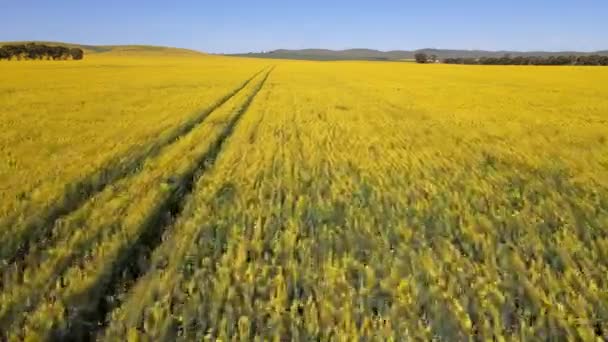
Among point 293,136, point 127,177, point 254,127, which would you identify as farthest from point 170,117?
point 127,177

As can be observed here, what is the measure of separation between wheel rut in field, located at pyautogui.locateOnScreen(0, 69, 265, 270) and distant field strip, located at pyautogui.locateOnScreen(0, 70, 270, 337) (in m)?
0.17

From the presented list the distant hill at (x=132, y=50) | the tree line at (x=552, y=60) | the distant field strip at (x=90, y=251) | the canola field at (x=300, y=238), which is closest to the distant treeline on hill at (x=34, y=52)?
the distant hill at (x=132, y=50)

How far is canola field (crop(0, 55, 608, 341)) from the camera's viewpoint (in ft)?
14.5

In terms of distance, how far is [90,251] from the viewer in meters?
5.83

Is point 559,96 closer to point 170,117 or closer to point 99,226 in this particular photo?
point 170,117

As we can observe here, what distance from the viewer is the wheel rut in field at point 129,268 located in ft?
14.0

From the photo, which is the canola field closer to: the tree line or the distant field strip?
the distant field strip

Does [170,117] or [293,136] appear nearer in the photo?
[293,136]

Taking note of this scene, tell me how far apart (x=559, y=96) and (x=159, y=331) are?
32.0 meters

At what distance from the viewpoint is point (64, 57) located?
387 feet

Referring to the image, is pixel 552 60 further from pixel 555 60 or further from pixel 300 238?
pixel 300 238

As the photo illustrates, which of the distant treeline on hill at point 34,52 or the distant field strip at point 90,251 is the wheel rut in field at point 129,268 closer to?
the distant field strip at point 90,251

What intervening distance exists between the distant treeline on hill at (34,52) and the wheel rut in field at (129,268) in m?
116

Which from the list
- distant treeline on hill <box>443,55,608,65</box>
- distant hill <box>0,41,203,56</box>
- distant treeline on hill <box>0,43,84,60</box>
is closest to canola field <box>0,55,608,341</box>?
distant treeline on hill <box>443,55,608,65</box>
